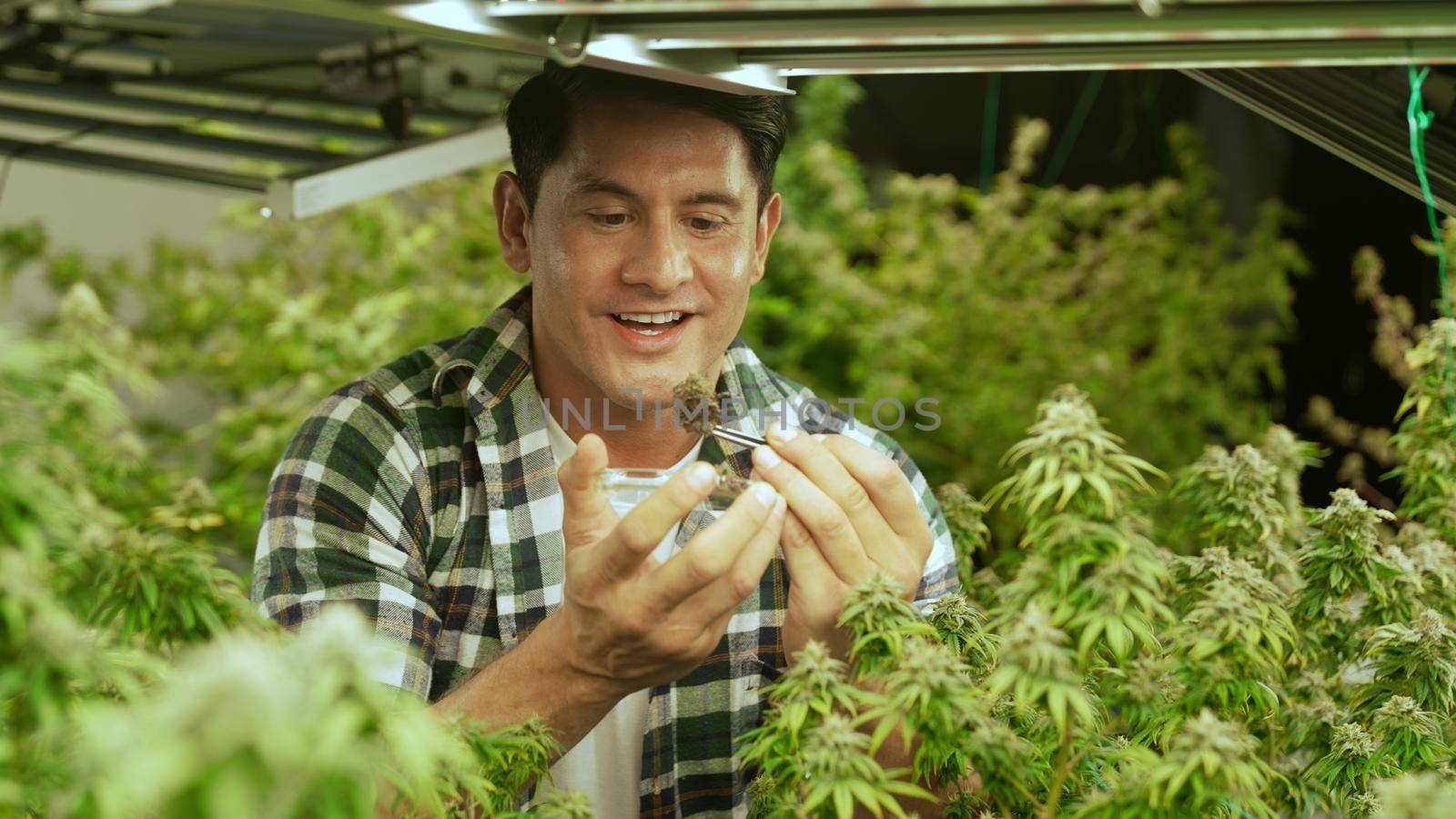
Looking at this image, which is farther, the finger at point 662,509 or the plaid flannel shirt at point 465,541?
the plaid flannel shirt at point 465,541

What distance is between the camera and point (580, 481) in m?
1.86

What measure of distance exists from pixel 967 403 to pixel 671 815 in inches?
132

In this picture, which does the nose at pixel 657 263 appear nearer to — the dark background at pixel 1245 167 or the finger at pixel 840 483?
the finger at pixel 840 483

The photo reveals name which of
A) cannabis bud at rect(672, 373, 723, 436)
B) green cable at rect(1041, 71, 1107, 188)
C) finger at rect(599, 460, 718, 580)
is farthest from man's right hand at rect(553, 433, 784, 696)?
green cable at rect(1041, 71, 1107, 188)

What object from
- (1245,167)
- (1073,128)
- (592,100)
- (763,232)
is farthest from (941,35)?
(1073,128)

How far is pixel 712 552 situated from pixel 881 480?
0.32 m

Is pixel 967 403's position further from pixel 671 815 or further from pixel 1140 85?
pixel 671 815

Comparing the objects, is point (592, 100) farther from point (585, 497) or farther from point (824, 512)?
point (824, 512)

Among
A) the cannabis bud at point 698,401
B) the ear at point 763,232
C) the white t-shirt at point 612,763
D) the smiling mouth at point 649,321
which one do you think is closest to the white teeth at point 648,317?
the smiling mouth at point 649,321

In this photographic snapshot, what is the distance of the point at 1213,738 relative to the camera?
1439mm

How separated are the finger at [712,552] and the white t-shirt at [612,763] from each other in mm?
590

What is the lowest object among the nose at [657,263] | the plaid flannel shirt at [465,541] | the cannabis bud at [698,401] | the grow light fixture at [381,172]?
the plaid flannel shirt at [465,541]

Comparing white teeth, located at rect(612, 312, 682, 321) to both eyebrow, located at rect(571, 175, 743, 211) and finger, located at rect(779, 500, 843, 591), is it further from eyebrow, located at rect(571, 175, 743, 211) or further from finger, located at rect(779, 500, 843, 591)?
finger, located at rect(779, 500, 843, 591)

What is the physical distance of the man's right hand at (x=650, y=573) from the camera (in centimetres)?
172
